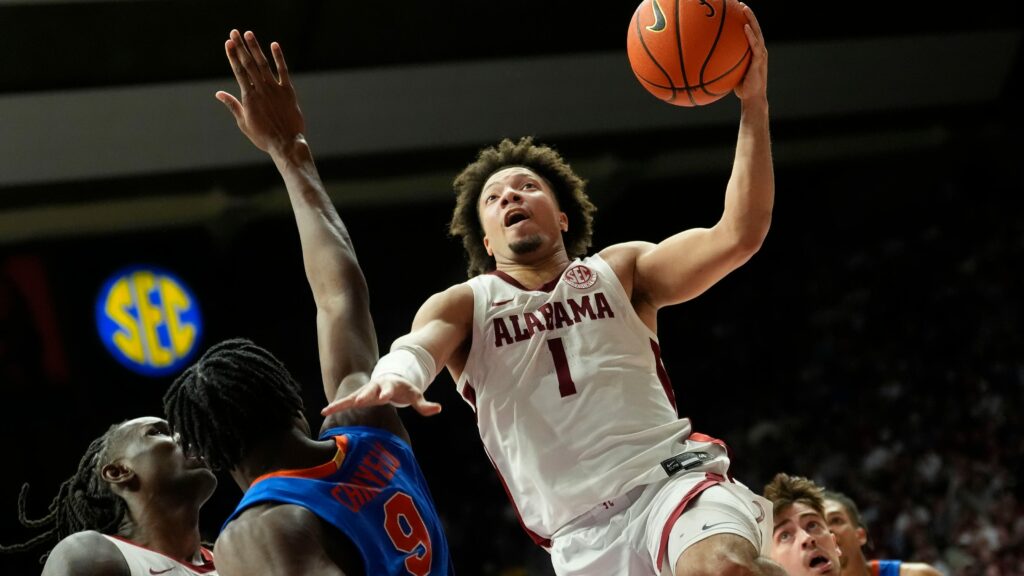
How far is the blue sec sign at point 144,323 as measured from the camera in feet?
38.4

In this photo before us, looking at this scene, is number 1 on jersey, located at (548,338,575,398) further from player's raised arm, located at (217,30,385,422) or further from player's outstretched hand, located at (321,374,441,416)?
player's outstretched hand, located at (321,374,441,416)

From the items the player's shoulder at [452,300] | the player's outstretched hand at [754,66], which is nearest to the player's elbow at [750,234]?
the player's outstretched hand at [754,66]

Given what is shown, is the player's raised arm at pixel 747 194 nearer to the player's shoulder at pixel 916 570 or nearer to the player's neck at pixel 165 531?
the player's neck at pixel 165 531

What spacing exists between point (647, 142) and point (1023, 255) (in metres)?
3.90

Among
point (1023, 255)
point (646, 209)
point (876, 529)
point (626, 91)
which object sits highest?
point (626, 91)

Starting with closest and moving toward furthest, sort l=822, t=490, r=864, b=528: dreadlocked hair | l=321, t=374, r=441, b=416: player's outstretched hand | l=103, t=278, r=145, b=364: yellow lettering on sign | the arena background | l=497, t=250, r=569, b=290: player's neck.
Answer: l=321, t=374, r=441, b=416: player's outstretched hand → l=497, t=250, r=569, b=290: player's neck → l=822, t=490, r=864, b=528: dreadlocked hair → the arena background → l=103, t=278, r=145, b=364: yellow lettering on sign

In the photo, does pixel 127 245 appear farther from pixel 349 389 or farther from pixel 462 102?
pixel 349 389

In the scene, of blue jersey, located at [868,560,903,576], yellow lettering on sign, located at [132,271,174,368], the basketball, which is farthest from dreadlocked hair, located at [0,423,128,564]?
yellow lettering on sign, located at [132,271,174,368]

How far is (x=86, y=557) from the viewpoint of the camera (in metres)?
3.63

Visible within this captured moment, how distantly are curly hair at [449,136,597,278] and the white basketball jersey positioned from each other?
53cm

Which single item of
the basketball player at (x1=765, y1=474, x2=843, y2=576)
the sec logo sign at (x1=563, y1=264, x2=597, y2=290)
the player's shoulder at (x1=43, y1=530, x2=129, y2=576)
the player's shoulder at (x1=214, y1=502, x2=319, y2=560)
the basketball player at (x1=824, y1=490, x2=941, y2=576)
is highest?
the sec logo sign at (x1=563, y1=264, x2=597, y2=290)

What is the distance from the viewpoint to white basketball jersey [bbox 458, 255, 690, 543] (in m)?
3.68

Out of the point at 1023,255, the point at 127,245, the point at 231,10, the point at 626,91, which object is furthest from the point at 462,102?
the point at 1023,255

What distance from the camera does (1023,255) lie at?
12.1 m
